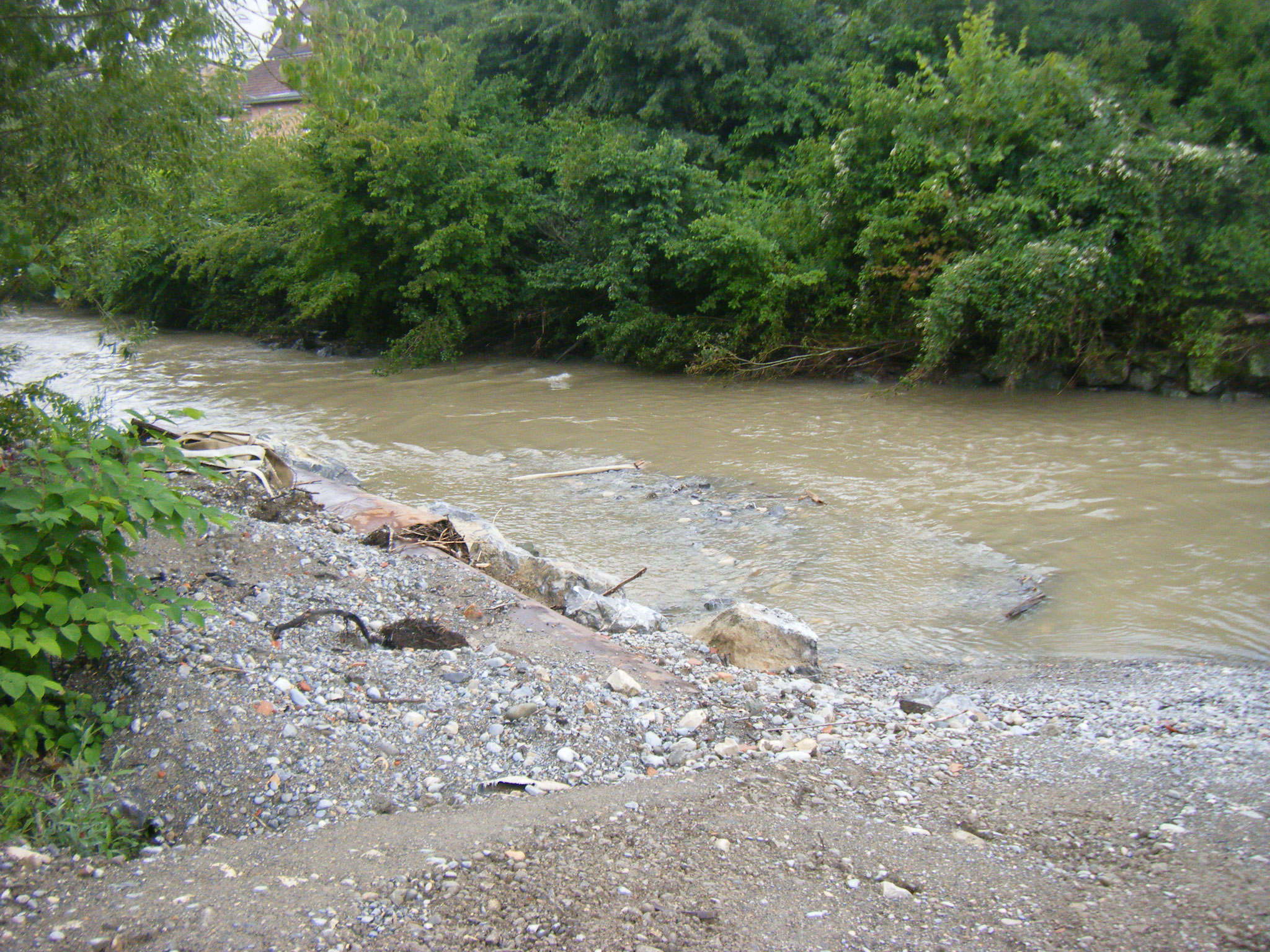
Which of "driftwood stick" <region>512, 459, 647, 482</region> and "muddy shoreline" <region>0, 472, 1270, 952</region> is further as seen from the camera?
"driftwood stick" <region>512, 459, 647, 482</region>

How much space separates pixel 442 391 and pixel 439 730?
1276 cm

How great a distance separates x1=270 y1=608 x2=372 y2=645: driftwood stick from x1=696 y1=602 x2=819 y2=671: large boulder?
1.96 m

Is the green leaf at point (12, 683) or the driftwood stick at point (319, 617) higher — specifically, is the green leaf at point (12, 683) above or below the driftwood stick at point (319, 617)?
above

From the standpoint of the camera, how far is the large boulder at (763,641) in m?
4.88

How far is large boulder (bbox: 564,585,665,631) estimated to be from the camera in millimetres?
5180

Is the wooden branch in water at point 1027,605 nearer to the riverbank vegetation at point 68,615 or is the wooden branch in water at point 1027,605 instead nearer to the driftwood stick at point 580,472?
the driftwood stick at point 580,472

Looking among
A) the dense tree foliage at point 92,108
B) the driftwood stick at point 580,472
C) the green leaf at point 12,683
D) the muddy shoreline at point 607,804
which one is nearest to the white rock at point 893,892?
the muddy shoreline at point 607,804

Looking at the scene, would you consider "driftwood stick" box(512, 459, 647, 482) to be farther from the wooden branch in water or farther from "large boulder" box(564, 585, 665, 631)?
the wooden branch in water

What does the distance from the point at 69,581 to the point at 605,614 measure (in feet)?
9.93

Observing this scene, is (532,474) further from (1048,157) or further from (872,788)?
(1048,157)

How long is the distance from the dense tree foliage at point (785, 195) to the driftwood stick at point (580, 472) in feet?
13.4

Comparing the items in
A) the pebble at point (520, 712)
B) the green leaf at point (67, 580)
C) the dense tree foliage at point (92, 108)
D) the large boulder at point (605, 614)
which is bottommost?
the large boulder at point (605, 614)

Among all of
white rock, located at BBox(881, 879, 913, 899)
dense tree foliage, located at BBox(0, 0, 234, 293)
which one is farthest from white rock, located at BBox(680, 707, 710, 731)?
dense tree foliage, located at BBox(0, 0, 234, 293)

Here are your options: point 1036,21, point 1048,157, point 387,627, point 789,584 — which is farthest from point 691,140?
point 387,627
